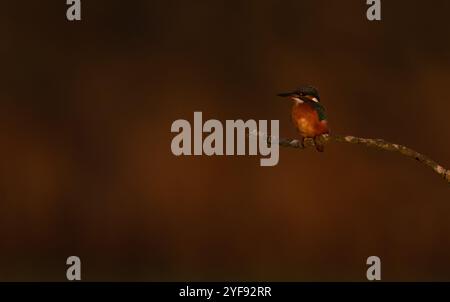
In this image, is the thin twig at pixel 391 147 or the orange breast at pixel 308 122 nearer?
the thin twig at pixel 391 147

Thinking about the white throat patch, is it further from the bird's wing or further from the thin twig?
the thin twig

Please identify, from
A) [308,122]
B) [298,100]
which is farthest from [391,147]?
[298,100]

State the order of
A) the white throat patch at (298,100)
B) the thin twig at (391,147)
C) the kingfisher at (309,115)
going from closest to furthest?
the thin twig at (391,147) → the kingfisher at (309,115) → the white throat patch at (298,100)

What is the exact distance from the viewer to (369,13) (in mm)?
5602

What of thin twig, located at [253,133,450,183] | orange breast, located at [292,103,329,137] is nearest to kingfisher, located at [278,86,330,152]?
orange breast, located at [292,103,329,137]

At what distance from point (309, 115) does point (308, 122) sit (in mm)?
40

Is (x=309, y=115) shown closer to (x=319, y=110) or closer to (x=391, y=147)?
(x=319, y=110)

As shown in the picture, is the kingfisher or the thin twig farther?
the kingfisher

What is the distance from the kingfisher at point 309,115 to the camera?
3209mm

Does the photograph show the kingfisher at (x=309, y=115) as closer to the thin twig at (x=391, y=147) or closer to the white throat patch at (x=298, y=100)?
the white throat patch at (x=298, y=100)

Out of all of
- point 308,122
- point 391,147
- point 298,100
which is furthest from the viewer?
point 298,100

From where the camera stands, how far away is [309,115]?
3.24 meters

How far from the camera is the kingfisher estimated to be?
3.21 meters

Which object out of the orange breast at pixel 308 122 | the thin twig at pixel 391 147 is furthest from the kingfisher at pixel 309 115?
the thin twig at pixel 391 147
